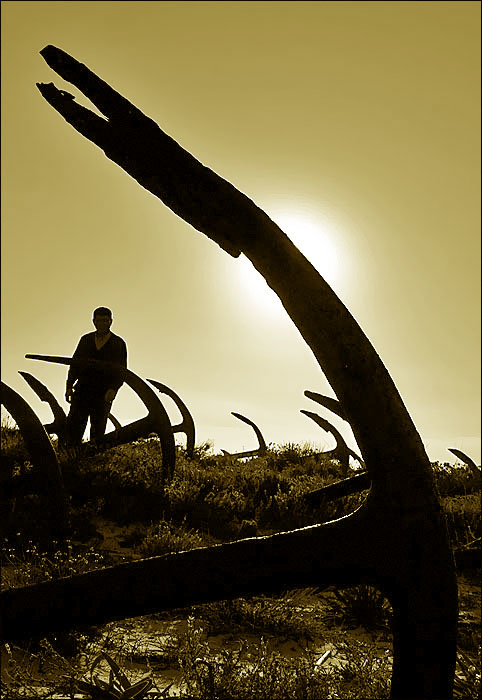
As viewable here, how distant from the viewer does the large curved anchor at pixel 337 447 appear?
36.2 ft

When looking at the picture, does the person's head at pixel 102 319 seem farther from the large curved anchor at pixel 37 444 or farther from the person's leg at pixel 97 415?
the large curved anchor at pixel 37 444

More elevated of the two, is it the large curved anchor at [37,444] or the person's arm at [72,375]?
the person's arm at [72,375]

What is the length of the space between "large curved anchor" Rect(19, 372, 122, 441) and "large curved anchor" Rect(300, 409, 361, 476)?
4858 millimetres

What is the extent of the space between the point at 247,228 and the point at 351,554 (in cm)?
87

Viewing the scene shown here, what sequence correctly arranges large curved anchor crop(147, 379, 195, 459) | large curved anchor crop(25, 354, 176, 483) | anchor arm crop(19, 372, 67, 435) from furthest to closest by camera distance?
large curved anchor crop(147, 379, 195, 459) < anchor arm crop(19, 372, 67, 435) < large curved anchor crop(25, 354, 176, 483)

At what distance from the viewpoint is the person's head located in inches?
286

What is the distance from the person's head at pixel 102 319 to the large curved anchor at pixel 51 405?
106cm

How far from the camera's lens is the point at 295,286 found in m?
1.43

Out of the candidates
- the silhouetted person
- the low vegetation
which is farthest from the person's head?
the low vegetation

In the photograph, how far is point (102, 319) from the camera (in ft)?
23.8

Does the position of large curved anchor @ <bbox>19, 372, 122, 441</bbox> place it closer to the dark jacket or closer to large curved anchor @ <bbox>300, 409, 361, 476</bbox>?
the dark jacket

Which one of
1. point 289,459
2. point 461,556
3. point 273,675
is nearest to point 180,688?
point 273,675

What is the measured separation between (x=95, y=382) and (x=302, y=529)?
6.41 m

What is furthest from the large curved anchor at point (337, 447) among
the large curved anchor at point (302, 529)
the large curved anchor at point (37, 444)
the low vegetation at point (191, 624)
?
the large curved anchor at point (302, 529)
